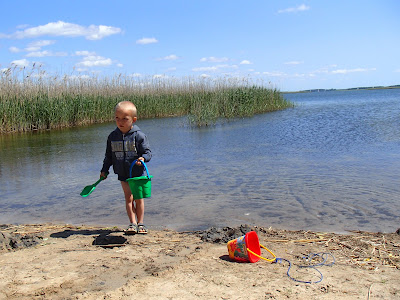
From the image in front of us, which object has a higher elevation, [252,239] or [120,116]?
[120,116]

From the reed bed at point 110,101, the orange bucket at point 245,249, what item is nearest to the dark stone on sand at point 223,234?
the orange bucket at point 245,249

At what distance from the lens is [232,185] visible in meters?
7.62

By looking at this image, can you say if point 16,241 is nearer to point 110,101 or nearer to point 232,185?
point 232,185

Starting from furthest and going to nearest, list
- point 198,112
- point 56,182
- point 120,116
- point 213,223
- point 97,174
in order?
point 198,112 < point 97,174 < point 56,182 < point 213,223 < point 120,116

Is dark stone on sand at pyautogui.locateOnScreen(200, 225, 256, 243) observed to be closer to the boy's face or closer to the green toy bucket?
the green toy bucket

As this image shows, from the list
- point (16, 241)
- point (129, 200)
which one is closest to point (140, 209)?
point (129, 200)

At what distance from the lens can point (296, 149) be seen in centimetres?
1187


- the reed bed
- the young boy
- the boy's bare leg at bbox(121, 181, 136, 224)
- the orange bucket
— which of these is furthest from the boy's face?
the reed bed

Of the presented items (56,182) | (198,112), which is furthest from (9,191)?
(198,112)

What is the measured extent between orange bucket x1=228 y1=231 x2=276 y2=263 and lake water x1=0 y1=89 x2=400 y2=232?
1.49m

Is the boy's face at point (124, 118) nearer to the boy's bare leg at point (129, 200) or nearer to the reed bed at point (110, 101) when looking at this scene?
the boy's bare leg at point (129, 200)

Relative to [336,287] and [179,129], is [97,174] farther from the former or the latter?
[179,129]

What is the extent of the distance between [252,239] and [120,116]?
198cm

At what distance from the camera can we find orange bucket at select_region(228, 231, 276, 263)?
3.67 metres
